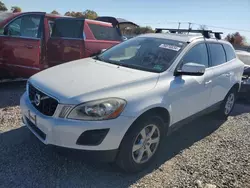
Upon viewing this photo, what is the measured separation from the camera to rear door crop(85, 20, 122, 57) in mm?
5778

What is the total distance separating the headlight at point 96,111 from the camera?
2.46 meters

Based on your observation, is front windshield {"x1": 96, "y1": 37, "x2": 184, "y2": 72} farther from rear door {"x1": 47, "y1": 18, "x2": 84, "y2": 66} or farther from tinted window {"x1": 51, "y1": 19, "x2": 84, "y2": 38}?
tinted window {"x1": 51, "y1": 19, "x2": 84, "y2": 38}

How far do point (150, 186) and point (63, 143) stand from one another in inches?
43.0

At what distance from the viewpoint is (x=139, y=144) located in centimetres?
288

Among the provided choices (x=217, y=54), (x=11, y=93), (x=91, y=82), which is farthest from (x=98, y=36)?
(x=91, y=82)

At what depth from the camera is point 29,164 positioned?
2951mm

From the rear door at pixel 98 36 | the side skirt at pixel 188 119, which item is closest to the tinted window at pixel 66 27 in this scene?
the rear door at pixel 98 36

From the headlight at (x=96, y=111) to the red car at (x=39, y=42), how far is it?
336cm

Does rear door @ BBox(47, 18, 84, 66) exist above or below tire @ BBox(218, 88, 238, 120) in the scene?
above

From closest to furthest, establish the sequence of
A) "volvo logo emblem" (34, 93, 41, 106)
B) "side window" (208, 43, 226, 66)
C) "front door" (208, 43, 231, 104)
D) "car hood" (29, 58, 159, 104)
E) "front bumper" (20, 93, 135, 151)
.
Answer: "front bumper" (20, 93, 135, 151) → "car hood" (29, 58, 159, 104) → "volvo logo emblem" (34, 93, 41, 106) → "front door" (208, 43, 231, 104) → "side window" (208, 43, 226, 66)

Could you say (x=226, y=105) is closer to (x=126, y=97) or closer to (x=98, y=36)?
(x=126, y=97)

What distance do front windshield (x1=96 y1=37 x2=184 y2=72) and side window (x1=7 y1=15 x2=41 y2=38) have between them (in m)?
2.44

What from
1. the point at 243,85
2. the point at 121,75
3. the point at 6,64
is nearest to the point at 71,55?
the point at 6,64

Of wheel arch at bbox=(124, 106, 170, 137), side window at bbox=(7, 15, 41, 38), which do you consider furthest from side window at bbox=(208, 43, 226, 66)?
side window at bbox=(7, 15, 41, 38)
